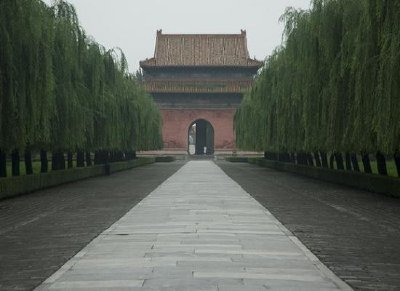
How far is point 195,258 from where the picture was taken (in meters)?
6.26

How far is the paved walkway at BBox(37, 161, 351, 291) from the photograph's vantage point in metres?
5.12

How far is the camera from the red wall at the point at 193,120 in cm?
6419

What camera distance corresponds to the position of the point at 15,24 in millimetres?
14328

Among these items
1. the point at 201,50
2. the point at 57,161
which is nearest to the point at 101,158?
the point at 57,161

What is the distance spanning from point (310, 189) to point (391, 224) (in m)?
8.65

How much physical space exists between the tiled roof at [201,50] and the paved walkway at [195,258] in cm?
5484

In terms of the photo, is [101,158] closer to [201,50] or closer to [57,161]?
[57,161]

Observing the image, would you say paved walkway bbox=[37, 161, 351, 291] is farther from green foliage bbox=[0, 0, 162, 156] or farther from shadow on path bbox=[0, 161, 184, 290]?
green foliage bbox=[0, 0, 162, 156]

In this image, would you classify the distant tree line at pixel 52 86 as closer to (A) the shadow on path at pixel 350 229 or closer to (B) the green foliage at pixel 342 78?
(A) the shadow on path at pixel 350 229

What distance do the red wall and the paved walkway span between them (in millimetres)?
53813

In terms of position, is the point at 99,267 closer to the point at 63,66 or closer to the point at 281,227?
the point at 281,227

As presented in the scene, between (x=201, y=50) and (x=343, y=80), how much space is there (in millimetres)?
49922

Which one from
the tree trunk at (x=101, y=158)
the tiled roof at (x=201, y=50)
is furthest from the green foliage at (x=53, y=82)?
the tiled roof at (x=201, y=50)

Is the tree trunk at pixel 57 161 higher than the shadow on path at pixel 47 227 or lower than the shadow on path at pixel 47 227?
higher
